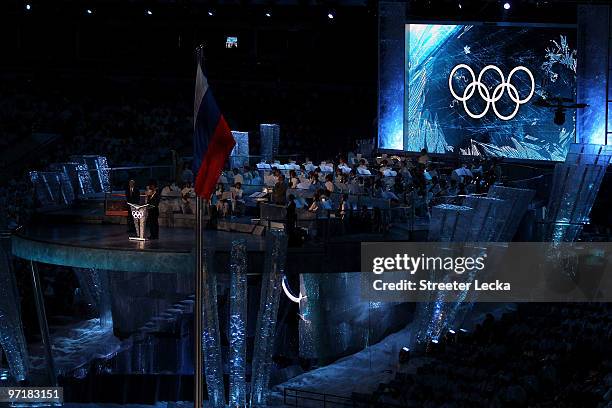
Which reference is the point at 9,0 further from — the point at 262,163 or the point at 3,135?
the point at 262,163

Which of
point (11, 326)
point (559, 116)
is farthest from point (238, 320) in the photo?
point (559, 116)

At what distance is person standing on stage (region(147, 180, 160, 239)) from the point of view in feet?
68.1

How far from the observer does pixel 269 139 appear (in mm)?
29625

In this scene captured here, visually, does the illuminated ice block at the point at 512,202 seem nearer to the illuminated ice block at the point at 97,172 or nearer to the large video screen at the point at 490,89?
the large video screen at the point at 490,89

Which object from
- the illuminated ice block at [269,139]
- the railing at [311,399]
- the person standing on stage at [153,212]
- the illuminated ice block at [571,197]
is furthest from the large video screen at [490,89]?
the railing at [311,399]

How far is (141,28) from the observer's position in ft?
120

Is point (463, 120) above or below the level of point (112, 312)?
above

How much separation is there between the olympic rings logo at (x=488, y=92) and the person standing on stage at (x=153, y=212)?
1031 centimetres

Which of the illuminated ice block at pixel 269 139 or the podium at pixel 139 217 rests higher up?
the illuminated ice block at pixel 269 139

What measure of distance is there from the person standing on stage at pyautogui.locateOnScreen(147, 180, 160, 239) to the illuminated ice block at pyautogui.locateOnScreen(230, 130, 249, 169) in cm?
641

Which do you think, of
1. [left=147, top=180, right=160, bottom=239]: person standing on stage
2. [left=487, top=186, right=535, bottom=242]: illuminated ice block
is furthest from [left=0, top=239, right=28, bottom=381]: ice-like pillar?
[left=487, top=186, right=535, bottom=242]: illuminated ice block

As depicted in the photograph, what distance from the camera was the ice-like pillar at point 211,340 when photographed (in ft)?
61.0

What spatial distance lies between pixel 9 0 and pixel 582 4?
53.4 ft

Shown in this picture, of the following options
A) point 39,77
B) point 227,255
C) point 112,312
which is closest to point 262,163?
point 112,312
